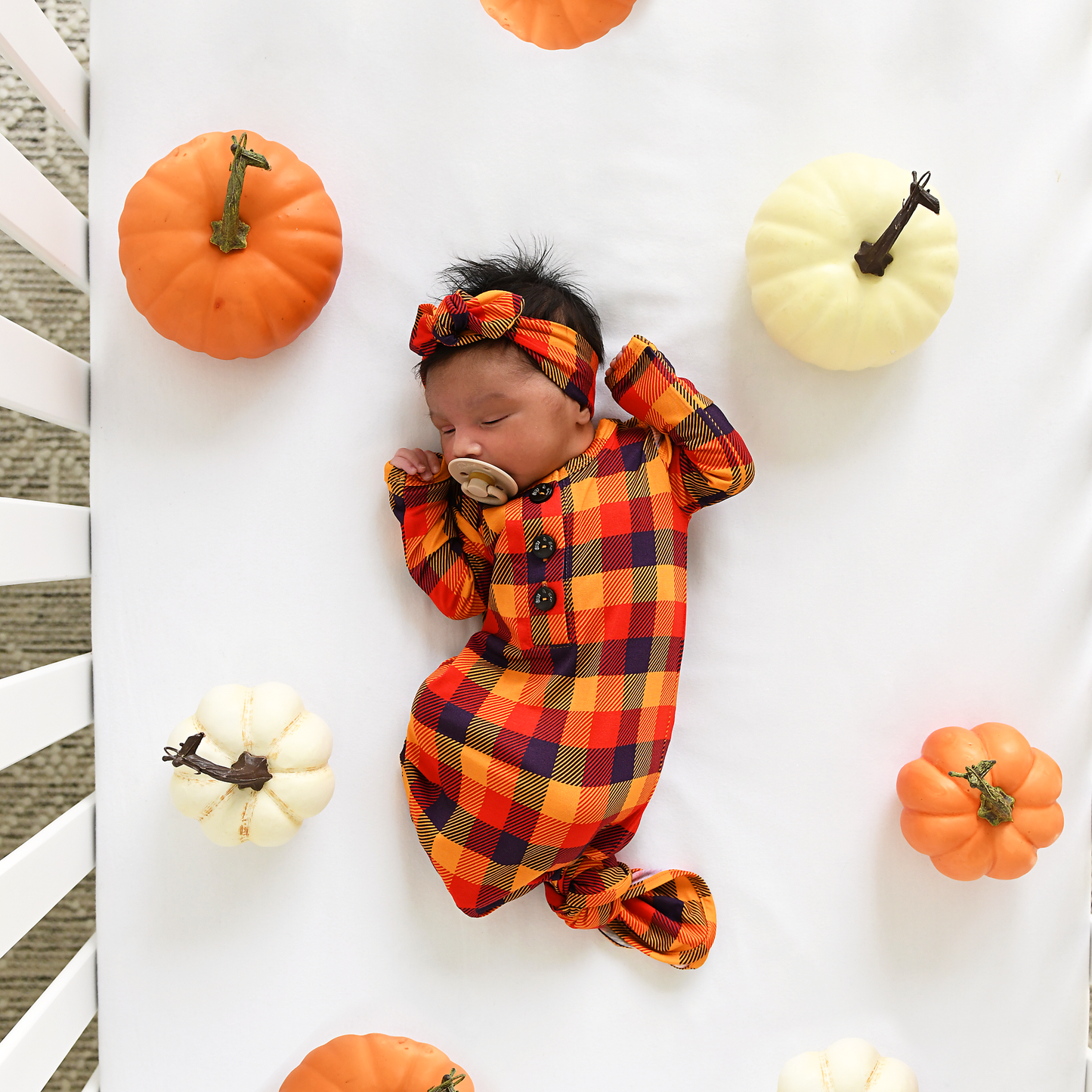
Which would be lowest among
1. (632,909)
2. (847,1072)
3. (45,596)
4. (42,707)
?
(847,1072)

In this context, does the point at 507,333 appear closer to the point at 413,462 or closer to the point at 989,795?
the point at 413,462

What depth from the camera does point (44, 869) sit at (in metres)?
1.11

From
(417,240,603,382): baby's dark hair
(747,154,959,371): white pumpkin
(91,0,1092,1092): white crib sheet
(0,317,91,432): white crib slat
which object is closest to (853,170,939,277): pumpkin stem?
(747,154,959,371): white pumpkin

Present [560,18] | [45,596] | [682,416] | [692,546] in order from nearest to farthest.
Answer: [560,18] < [682,416] < [692,546] < [45,596]

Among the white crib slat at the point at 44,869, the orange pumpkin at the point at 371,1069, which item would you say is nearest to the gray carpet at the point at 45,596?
the white crib slat at the point at 44,869

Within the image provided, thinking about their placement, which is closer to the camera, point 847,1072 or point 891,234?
point 891,234

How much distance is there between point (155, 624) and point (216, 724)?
21cm

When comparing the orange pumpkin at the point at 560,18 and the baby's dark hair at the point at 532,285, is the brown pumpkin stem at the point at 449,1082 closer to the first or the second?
the baby's dark hair at the point at 532,285

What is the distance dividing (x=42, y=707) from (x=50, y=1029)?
1.31 feet

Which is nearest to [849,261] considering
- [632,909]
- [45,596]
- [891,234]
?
[891,234]

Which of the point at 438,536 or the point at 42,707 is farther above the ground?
the point at 438,536

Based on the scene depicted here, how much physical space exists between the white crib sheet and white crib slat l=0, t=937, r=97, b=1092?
0.05m

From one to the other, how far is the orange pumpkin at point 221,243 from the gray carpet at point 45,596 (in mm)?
302

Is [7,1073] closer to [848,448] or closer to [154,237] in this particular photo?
[154,237]
